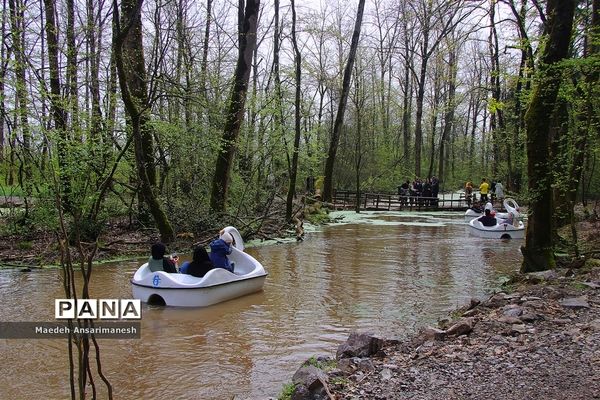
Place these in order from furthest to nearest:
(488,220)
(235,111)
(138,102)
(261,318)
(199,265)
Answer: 1. (488,220)
2. (235,111)
3. (138,102)
4. (199,265)
5. (261,318)

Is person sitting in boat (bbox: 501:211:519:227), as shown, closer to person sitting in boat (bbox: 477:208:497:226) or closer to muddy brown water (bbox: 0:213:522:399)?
person sitting in boat (bbox: 477:208:497:226)

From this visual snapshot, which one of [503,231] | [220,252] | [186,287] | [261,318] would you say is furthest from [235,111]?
[503,231]

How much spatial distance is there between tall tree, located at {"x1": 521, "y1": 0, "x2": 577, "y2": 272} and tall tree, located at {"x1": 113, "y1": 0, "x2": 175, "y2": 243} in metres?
8.20

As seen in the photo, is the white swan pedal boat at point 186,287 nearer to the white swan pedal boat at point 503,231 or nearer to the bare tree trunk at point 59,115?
the bare tree trunk at point 59,115

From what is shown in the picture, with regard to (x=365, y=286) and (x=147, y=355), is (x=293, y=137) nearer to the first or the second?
(x=365, y=286)

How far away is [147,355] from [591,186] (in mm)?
27970

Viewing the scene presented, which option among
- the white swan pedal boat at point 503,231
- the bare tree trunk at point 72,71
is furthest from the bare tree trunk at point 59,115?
the white swan pedal boat at point 503,231

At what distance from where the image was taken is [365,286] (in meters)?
10.8

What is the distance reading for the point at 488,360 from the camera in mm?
4984

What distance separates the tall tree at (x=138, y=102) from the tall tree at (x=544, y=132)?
8199 mm

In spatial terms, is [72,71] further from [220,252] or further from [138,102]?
[220,252]

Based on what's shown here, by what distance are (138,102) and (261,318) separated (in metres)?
7.14

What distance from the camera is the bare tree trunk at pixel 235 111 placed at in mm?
16016

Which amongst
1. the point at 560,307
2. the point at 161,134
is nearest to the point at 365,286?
the point at 560,307
